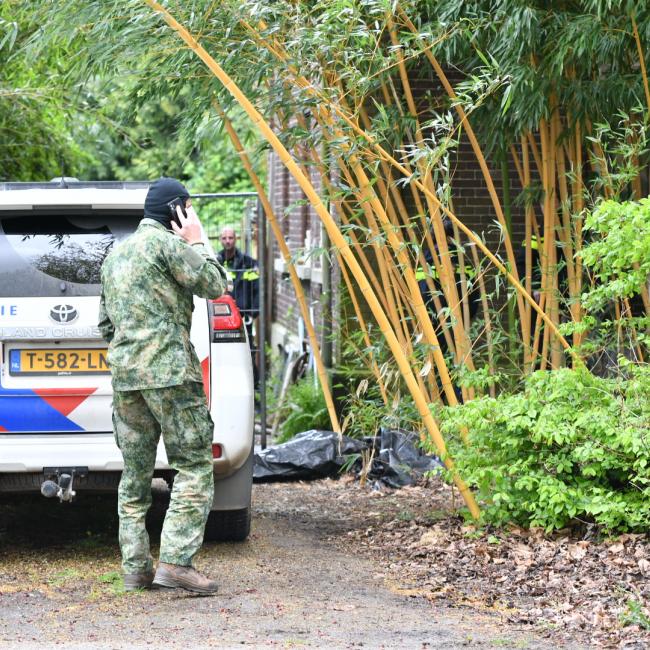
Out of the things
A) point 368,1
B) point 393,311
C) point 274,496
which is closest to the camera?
point 368,1

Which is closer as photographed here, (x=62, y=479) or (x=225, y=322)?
(x=62, y=479)

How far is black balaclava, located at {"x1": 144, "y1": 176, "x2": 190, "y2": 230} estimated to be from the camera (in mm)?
5496

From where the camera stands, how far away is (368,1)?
6320mm

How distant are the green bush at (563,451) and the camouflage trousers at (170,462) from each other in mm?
1544

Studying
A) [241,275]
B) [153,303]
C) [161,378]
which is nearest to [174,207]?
[153,303]

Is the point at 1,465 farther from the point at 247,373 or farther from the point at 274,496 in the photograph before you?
the point at 274,496

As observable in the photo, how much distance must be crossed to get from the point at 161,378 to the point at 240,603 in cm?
101

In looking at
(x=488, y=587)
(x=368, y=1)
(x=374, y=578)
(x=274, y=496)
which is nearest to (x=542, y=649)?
(x=488, y=587)

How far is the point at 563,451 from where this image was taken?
6.16 metres

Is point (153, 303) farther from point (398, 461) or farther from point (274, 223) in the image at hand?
point (398, 461)

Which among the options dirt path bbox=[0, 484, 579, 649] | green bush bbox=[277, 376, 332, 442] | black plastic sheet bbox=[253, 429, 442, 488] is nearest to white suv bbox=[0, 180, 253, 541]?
dirt path bbox=[0, 484, 579, 649]

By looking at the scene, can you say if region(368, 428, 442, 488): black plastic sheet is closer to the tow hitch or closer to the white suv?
the white suv

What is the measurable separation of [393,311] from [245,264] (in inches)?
203

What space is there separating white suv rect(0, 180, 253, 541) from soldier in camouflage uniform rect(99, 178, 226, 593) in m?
0.48
